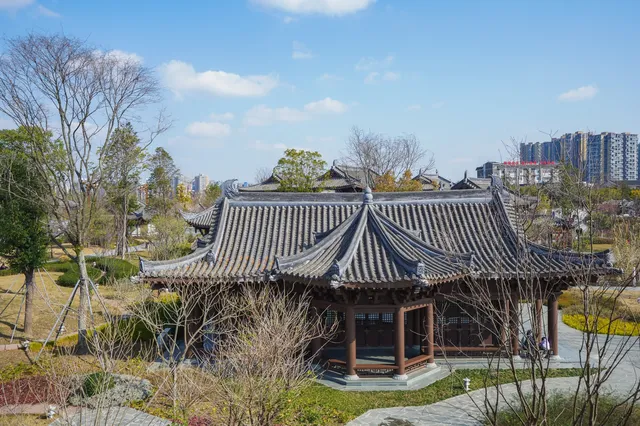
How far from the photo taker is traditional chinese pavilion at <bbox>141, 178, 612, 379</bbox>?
43.5ft

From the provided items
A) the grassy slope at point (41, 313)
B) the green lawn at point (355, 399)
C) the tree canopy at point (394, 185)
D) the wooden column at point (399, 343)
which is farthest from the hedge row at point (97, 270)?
the tree canopy at point (394, 185)

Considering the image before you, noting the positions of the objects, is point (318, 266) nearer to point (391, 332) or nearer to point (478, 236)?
point (391, 332)

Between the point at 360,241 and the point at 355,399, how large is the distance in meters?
4.66

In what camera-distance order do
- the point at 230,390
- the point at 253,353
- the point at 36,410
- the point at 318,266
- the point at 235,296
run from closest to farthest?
the point at 230,390 → the point at 253,353 → the point at 36,410 → the point at 318,266 → the point at 235,296

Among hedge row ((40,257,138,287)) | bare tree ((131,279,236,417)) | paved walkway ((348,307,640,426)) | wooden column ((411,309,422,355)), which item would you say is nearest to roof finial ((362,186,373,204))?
wooden column ((411,309,422,355))

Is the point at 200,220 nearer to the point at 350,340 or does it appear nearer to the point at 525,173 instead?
the point at 350,340

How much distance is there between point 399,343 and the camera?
13758 millimetres

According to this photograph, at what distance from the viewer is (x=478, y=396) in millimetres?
12844

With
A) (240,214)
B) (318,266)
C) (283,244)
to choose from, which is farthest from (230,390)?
(240,214)

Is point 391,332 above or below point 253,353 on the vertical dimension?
below

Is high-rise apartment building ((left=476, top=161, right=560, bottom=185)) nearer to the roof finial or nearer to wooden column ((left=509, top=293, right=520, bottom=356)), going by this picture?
wooden column ((left=509, top=293, right=520, bottom=356))

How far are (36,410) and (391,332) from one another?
10552 millimetres

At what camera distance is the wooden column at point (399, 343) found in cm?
1370

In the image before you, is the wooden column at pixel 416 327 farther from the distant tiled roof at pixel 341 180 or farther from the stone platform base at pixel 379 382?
the distant tiled roof at pixel 341 180
